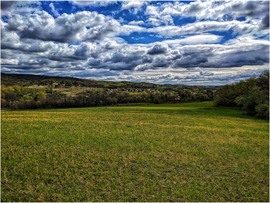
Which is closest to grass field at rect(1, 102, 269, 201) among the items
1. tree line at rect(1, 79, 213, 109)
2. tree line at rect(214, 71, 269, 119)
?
tree line at rect(214, 71, 269, 119)

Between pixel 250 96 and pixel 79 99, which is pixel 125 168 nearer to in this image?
pixel 250 96

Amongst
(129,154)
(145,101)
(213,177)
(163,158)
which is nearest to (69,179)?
(129,154)

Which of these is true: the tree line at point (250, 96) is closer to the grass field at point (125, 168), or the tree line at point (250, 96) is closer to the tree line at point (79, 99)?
the tree line at point (79, 99)

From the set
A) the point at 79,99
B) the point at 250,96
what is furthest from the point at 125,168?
the point at 79,99

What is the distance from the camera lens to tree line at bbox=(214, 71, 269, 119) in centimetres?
5344

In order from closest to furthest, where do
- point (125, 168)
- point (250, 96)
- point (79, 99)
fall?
point (125, 168) → point (250, 96) → point (79, 99)

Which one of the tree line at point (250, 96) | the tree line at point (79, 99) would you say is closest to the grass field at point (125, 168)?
the tree line at point (250, 96)

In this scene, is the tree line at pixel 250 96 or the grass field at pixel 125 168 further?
the tree line at pixel 250 96

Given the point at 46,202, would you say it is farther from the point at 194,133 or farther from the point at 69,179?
the point at 194,133

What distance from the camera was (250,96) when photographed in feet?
190

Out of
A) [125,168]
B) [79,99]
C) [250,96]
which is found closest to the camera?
[125,168]

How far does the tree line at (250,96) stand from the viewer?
2104 inches

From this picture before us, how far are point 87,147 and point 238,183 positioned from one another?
34.5 ft

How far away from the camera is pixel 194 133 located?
28.3 metres
